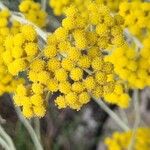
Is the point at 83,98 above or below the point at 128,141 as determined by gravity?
above

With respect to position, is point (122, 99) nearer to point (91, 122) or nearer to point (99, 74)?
point (99, 74)

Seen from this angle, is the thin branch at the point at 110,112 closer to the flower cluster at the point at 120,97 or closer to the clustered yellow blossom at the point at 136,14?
the flower cluster at the point at 120,97

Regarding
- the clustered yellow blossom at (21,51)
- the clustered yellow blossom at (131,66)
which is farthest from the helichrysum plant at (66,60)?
the clustered yellow blossom at (131,66)

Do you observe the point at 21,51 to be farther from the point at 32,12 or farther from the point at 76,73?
the point at 32,12

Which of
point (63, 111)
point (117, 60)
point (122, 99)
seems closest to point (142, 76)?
point (117, 60)

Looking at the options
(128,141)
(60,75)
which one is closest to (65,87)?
(60,75)
